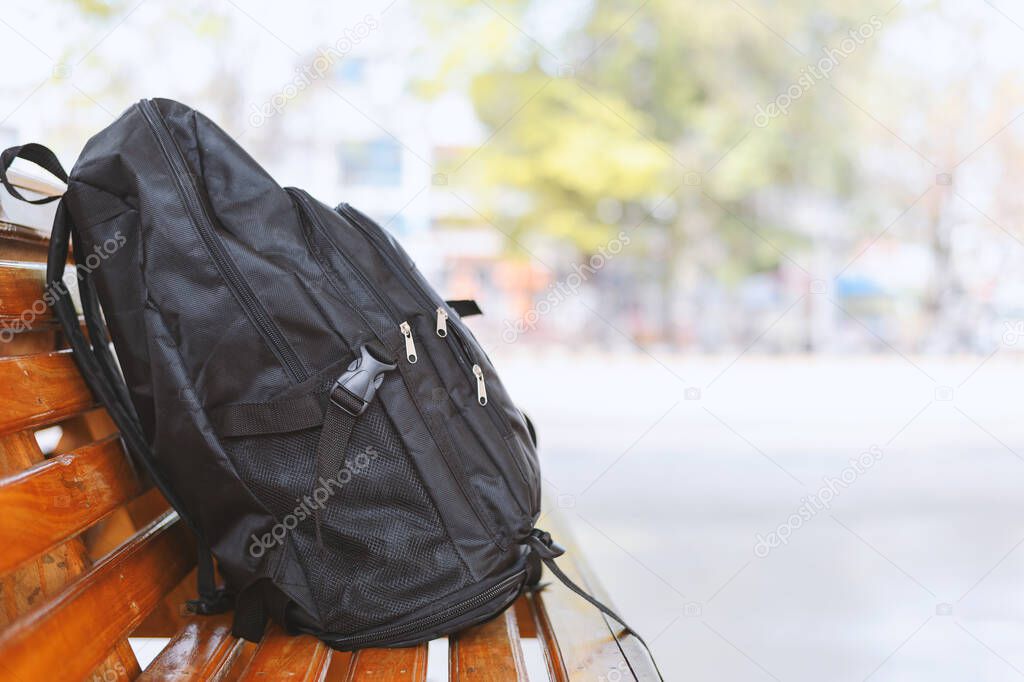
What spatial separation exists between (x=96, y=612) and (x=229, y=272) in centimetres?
40

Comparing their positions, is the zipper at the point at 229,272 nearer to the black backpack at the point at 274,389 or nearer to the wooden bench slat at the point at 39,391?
the black backpack at the point at 274,389

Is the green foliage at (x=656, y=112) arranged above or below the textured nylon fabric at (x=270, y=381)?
above

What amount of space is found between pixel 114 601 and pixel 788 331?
12929mm

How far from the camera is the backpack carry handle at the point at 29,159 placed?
39.7 inches

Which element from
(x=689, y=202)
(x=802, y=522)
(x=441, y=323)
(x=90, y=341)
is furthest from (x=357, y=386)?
(x=689, y=202)

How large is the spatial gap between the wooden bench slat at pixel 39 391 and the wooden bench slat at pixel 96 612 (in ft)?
0.54

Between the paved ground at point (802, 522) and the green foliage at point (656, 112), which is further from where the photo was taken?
the green foliage at point (656, 112)

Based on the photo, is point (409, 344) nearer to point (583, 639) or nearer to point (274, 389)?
point (274, 389)

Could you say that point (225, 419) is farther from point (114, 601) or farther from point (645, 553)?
point (645, 553)

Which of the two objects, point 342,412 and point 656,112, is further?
point 656,112

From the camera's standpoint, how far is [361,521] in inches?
42.6

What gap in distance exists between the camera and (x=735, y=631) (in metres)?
2.39

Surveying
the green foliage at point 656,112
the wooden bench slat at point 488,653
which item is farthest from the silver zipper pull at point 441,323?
the green foliage at point 656,112

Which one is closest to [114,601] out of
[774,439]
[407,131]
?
[774,439]
